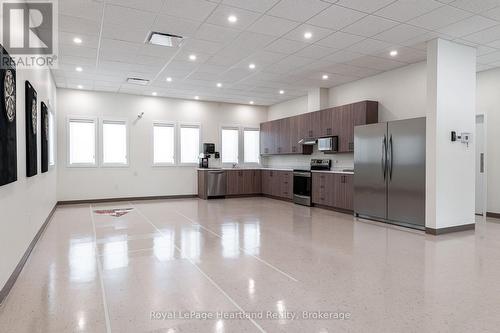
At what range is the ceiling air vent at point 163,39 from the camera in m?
4.96

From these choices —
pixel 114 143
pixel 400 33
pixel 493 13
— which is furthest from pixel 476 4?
pixel 114 143

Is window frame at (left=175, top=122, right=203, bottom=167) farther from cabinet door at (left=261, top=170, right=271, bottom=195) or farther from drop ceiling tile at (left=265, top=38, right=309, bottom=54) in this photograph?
drop ceiling tile at (left=265, top=38, right=309, bottom=54)

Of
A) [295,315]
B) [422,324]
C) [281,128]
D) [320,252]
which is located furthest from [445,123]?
[281,128]

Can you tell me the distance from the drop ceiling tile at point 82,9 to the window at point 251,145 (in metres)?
7.02

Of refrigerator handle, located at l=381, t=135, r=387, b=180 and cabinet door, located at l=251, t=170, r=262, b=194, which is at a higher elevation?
refrigerator handle, located at l=381, t=135, r=387, b=180

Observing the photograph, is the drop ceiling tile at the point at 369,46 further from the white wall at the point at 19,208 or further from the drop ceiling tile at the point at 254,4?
Answer: the white wall at the point at 19,208

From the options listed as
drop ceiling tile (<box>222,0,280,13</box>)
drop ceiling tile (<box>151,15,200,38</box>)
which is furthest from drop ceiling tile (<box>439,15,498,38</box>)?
drop ceiling tile (<box>151,15,200,38</box>)

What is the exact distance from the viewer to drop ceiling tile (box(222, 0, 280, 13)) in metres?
3.94

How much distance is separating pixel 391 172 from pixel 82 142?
7.76m

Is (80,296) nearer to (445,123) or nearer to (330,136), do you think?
(445,123)

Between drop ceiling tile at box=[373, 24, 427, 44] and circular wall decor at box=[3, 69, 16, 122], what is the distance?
479 cm

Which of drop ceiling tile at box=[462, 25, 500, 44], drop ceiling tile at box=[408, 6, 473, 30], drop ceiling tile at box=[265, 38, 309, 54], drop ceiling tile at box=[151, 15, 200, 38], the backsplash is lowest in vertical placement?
the backsplash

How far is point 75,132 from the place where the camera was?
28.3ft

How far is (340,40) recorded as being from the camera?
203 inches
